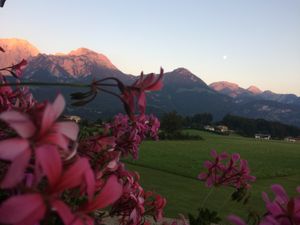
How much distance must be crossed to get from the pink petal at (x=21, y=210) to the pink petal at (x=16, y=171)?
0.03 meters

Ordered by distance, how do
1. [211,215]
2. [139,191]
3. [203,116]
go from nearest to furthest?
[139,191] < [211,215] < [203,116]

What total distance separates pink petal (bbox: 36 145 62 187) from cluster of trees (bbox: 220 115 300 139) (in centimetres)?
9181

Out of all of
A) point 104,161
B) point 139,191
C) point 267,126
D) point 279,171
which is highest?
point 104,161

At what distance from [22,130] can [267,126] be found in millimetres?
107289

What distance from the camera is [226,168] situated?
2.19m

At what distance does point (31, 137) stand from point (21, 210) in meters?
0.14

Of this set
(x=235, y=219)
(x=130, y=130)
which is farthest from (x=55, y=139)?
(x=130, y=130)

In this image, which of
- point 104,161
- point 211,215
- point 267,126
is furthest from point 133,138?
point 267,126

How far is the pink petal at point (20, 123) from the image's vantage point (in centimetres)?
63

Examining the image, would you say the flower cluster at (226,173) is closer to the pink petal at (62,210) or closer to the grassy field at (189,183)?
the pink petal at (62,210)

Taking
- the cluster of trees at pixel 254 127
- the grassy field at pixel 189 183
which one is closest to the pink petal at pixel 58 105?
the grassy field at pixel 189 183

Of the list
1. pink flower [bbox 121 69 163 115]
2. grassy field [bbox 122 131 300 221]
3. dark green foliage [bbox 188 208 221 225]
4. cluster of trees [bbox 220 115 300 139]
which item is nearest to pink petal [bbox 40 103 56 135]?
pink flower [bbox 121 69 163 115]

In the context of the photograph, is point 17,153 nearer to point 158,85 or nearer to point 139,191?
point 158,85

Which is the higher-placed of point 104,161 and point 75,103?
point 75,103
